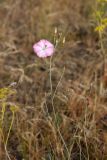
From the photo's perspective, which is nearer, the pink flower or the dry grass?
the pink flower

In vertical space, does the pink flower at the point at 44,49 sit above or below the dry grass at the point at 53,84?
above

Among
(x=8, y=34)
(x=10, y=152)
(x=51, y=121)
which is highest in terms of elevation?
(x=8, y=34)

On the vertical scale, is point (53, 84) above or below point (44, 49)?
below

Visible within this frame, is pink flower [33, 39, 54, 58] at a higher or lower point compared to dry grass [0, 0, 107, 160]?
higher

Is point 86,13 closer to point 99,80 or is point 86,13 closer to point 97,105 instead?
point 99,80

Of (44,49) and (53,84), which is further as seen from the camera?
(53,84)

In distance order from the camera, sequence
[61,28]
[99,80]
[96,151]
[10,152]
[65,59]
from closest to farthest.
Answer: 1. [96,151]
2. [10,152]
3. [99,80]
4. [65,59]
5. [61,28]

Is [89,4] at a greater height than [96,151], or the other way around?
[89,4]

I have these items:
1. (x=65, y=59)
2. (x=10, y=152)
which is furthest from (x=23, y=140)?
(x=65, y=59)
